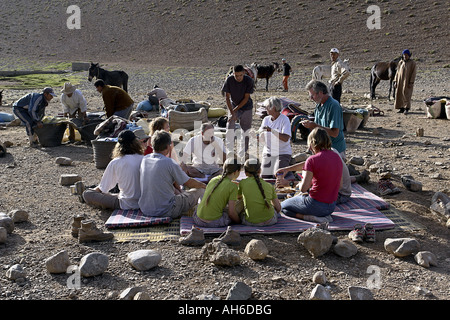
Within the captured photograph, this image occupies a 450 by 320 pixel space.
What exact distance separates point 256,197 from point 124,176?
1496 mm

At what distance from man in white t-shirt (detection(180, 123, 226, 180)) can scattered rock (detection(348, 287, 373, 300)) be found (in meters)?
3.28

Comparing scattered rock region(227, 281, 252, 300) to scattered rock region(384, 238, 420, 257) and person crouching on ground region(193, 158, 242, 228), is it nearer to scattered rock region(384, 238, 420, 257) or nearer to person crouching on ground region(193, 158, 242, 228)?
person crouching on ground region(193, 158, 242, 228)

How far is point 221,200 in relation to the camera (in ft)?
17.3

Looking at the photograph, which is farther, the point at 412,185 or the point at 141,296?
the point at 412,185

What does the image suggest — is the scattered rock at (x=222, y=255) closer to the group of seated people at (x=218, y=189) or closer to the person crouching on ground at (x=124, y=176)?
the group of seated people at (x=218, y=189)

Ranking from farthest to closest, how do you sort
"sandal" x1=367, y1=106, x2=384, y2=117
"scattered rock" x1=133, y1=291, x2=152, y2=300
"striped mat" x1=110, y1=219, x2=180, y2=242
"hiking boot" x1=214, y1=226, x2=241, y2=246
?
1. "sandal" x1=367, y1=106, x2=384, y2=117
2. "striped mat" x1=110, y1=219, x2=180, y2=242
3. "hiking boot" x1=214, y1=226, x2=241, y2=246
4. "scattered rock" x1=133, y1=291, x2=152, y2=300

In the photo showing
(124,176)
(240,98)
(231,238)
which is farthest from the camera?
(240,98)

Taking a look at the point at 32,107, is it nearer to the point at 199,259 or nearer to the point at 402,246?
the point at 199,259

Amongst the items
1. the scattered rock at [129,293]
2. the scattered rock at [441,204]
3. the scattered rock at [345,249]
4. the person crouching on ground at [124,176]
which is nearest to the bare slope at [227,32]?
the scattered rock at [441,204]

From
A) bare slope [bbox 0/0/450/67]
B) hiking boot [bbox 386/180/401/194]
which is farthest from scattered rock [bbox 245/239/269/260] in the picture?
bare slope [bbox 0/0/450/67]

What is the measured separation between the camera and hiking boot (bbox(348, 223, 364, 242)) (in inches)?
198

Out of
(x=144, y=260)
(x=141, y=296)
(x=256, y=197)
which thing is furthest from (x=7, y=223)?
(x=256, y=197)

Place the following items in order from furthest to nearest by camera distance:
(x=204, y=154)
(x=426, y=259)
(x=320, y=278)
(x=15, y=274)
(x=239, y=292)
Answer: (x=204, y=154) → (x=426, y=259) → (x=15, y=274) → (x=320, y=278) → (x=239, y=292)
